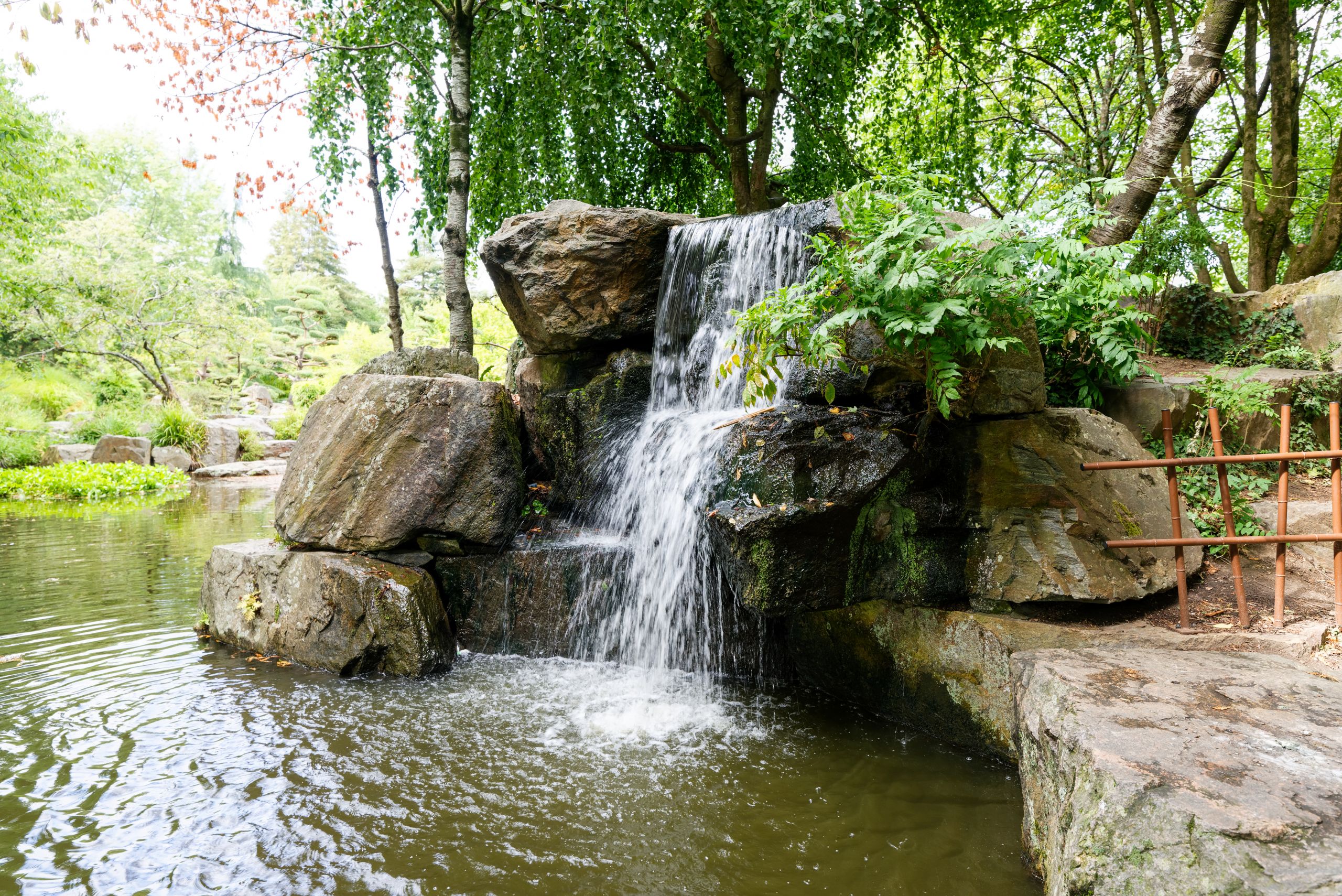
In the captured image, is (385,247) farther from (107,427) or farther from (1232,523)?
(107,427)

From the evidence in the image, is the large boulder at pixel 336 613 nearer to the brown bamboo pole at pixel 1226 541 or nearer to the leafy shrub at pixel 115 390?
the brown bamboo pole at pixel 1226 541

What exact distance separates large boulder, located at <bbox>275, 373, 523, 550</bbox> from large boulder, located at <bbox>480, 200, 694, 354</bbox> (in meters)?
1.04

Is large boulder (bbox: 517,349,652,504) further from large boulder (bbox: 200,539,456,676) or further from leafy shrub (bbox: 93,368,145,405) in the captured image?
leafy shrub (bbox: 93,368,145,405)

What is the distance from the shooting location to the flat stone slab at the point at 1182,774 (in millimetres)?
1618

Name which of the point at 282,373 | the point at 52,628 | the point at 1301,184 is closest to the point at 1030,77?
the point at 1301,184

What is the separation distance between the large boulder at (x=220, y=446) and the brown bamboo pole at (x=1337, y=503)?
19797mm

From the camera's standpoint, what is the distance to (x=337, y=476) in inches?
190

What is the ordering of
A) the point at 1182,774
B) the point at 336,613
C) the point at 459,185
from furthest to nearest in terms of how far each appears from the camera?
the point at 459,185 → the point at 336,613 → the point at 1182,774

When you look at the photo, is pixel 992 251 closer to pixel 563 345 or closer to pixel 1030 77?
pixel 563 345

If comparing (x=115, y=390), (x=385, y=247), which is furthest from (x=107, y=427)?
(x=385, y=247)

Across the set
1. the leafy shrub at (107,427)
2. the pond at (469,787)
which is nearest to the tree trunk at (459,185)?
the pond at (469,787)

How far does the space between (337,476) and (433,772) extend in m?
2.47

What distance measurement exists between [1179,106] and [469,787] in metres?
6.37

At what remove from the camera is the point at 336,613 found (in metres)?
4.46
